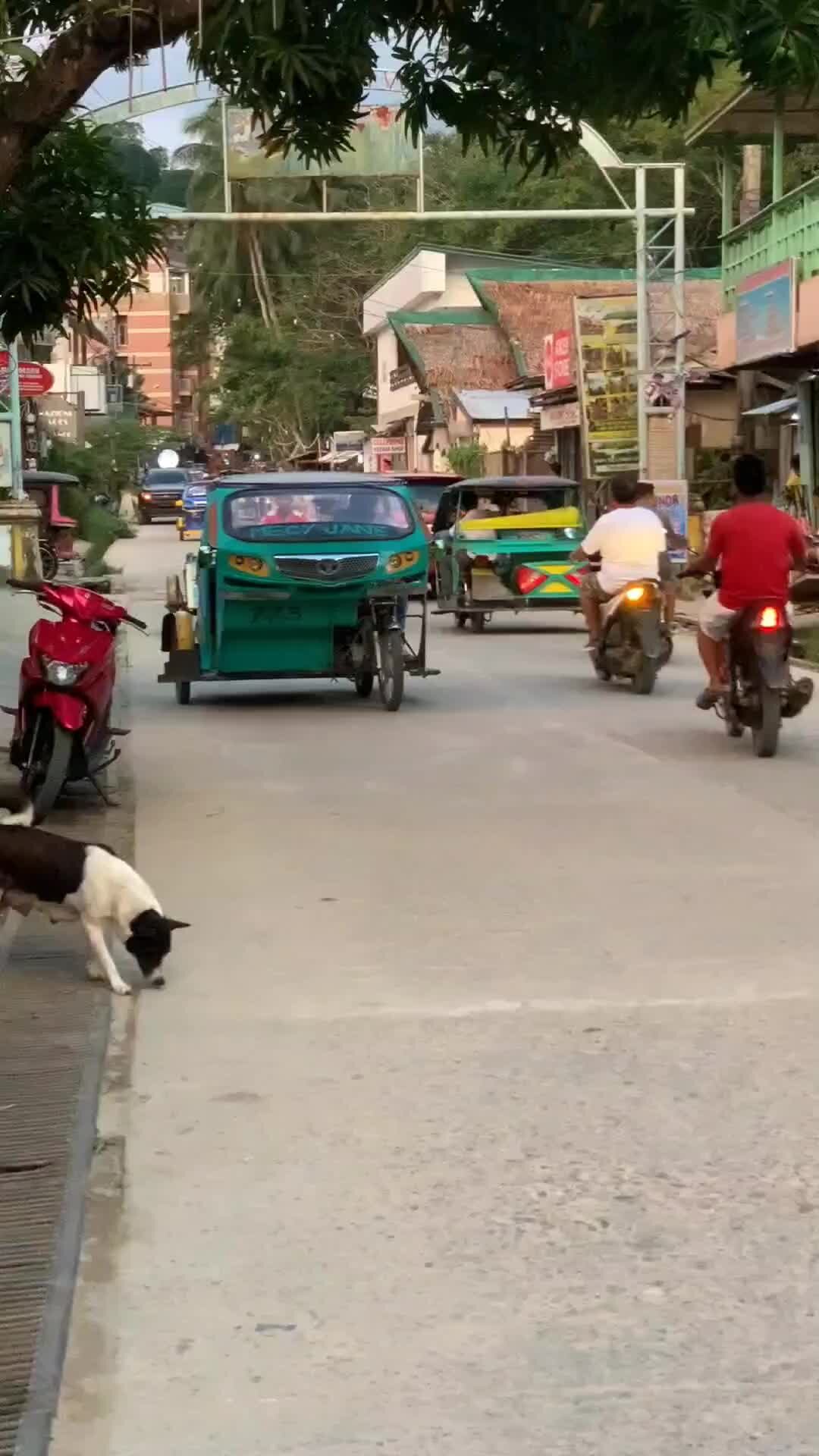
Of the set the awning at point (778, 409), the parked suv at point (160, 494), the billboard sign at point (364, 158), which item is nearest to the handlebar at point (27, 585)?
the billboard sign at point (364, 158)

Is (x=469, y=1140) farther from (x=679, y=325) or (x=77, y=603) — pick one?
(x=679, y=325)

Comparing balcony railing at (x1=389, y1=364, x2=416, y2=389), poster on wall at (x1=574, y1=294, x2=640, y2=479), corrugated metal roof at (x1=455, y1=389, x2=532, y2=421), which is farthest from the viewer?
balcony railing at (x1=389, y1=364, x2=416, y2=389)

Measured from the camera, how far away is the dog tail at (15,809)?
7.88 m

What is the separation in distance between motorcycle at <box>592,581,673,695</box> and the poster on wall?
66.4 ft

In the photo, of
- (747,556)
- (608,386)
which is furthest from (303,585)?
(608,386)

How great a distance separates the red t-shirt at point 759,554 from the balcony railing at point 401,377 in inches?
1857

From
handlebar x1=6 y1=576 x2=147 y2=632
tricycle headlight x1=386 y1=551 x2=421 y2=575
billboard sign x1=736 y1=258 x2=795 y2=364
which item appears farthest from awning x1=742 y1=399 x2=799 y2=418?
handlebar x1=6 y1=576 x2=147 y2=632

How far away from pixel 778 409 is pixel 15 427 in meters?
11.7

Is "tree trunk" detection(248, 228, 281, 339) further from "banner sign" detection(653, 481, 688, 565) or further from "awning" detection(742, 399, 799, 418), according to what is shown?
"banner sign" detection(653, 481, 688, 565)

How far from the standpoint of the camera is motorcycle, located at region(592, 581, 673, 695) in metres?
16.6

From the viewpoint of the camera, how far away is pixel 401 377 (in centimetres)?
6325

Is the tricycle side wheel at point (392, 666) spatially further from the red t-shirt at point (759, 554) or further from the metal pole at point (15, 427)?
the metal pole at point (15, 427)

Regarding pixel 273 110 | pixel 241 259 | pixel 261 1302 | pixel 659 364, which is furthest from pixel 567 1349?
pixel 241 259

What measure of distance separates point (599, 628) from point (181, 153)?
70.8 meters
